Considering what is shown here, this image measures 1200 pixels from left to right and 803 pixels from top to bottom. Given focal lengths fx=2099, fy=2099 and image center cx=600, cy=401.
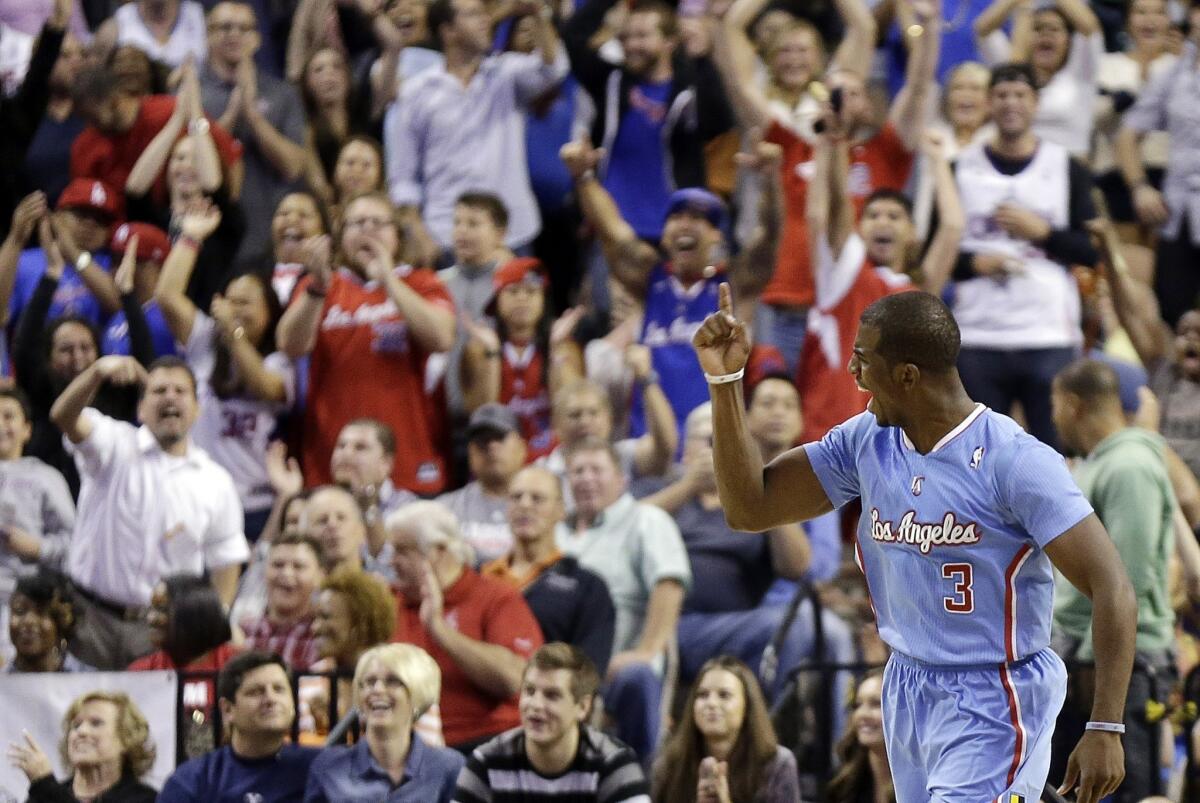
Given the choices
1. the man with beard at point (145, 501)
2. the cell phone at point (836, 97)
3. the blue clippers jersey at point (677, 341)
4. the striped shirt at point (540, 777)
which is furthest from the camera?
the blue clippers jersey at point (677, 341)

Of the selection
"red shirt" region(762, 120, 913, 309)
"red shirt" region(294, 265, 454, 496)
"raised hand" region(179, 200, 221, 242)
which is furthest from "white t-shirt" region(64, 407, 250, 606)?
"red shirt" region(762, 120, 913, 309)

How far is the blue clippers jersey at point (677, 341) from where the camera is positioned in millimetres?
10492

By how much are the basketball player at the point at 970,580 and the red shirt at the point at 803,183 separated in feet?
17.9

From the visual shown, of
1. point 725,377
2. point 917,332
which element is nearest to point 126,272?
point 725,377

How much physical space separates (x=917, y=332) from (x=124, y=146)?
7.97 metres

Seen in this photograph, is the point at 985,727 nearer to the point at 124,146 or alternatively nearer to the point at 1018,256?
the point at 1018,256

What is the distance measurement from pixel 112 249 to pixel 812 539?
4.26 m

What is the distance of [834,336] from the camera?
10.3 metres

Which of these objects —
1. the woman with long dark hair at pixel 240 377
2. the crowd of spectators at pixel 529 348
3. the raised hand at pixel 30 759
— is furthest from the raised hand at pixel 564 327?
the raised hand at pixel 30 759

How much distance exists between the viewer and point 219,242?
11602mm

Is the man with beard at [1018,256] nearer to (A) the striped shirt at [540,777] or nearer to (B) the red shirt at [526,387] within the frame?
(B) the red shirt at [526,387]

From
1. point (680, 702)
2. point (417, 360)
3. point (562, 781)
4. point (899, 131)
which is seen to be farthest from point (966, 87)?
point (562, 781)

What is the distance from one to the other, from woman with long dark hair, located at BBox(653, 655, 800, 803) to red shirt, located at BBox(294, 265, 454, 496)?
9.45 feet

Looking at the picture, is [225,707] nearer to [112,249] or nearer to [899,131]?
[112,249]
